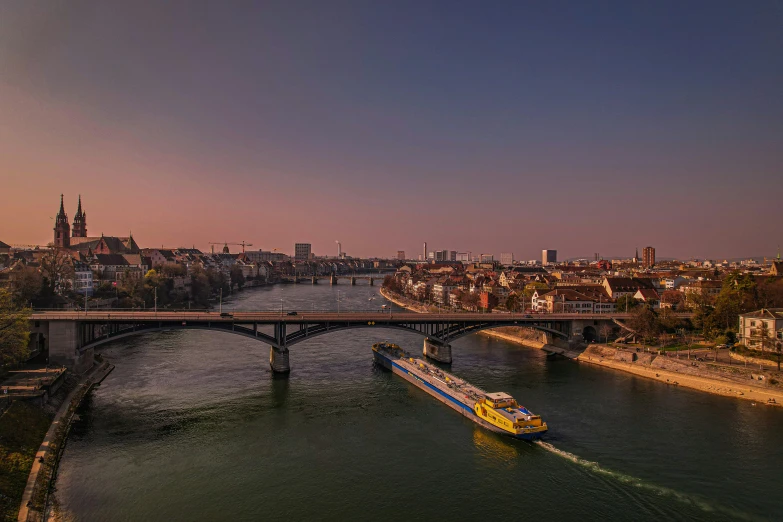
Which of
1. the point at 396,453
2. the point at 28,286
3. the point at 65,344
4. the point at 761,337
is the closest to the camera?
the point at 396,453

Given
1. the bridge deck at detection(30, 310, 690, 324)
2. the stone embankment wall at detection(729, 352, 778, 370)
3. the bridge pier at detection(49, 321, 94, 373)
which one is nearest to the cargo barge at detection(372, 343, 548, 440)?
the bridge deck at detection(30, 310, 690, 324)

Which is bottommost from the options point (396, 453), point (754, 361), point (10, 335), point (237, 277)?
point (396, 453)

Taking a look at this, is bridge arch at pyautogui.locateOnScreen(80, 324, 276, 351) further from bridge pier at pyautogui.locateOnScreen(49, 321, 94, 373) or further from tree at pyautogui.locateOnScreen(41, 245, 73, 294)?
tree at pyautogui.locateOnScreen(41, 245, 73, 294)

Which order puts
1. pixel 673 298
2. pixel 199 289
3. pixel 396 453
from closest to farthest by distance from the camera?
pixel 396 453, pixel 673 298, pixel 199 289

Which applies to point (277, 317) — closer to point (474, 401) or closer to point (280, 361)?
point (280, 361)

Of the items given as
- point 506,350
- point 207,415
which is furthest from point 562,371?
point 207,415

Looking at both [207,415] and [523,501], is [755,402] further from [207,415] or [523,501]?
[207,415]

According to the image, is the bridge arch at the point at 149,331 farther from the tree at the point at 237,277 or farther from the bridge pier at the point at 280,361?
the tree at the point at 237,277

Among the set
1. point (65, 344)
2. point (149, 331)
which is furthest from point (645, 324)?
point (65, 344)

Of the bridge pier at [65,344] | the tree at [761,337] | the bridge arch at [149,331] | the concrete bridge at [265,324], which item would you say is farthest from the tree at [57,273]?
the tree at [761,337]
